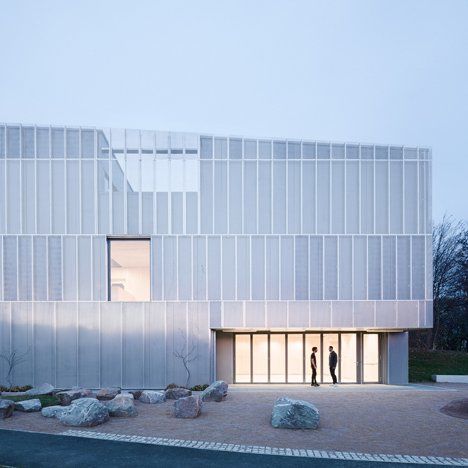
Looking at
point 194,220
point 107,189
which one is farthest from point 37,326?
point 194,220

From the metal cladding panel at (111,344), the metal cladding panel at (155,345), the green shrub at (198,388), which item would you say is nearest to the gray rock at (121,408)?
the green shrub at (198,388)

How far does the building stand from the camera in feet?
65.3

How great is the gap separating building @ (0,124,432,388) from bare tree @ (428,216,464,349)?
15.2 metres

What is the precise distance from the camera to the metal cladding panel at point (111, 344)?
776 inches

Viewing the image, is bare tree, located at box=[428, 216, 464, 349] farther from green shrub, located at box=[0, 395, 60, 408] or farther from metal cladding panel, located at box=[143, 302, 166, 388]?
green shrub, located at box=[0, 395, 60, 408]

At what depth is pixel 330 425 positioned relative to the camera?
1235 centimetres

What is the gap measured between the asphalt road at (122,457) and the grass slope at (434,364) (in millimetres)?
15824

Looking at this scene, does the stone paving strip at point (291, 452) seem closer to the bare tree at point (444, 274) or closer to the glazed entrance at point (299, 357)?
the glazed entrance at point (299, 357)

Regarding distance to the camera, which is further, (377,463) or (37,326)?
(37,326)

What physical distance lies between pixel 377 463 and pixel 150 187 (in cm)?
1450

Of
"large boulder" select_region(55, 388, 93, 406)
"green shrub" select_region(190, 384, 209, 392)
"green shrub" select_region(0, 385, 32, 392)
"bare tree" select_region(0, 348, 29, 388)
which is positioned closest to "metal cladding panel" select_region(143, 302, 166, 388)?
"green shrub" select_region(190, 384, 209, 392)

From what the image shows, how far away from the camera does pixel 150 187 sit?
66.2ft

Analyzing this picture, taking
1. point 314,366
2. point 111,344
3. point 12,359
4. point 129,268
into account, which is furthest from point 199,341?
point 12,359

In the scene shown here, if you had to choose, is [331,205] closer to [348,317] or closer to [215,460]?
[348,317]
